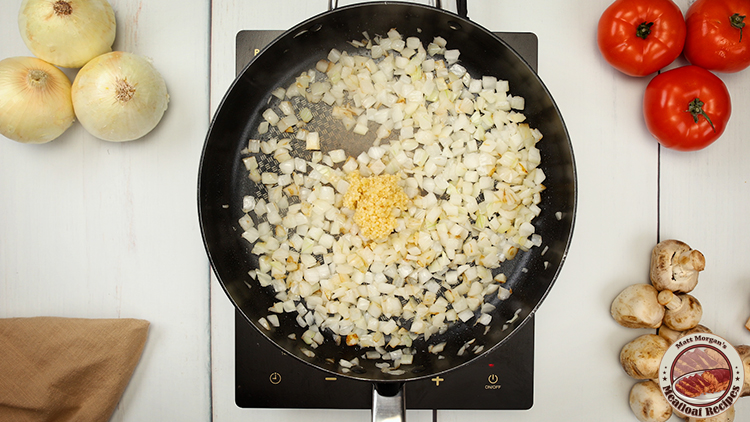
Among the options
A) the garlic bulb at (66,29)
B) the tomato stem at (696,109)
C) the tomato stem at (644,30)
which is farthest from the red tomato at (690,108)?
the garlic bulb at (66,29)

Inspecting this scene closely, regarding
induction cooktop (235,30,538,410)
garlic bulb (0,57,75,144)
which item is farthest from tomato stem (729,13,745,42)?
garlic bulb (0,57,75,144)

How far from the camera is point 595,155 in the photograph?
3.40 feet

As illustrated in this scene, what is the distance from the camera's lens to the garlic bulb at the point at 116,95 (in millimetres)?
900

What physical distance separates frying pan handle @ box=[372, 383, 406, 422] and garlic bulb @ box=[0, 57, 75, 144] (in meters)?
0.87

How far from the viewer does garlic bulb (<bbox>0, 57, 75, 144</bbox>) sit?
34.9 inches

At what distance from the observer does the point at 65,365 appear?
98 centimetres

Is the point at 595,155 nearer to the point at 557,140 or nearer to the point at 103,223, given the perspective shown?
the point at 557,140

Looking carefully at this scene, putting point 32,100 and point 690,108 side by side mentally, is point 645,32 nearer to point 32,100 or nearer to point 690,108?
point 690,108

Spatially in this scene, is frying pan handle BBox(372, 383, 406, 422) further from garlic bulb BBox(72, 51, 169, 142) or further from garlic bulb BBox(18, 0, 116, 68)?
garlic bulb BBox(18, 0, 116, 68)

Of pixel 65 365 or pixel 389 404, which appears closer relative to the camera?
pixel 389 404

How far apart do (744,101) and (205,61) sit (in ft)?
4.14

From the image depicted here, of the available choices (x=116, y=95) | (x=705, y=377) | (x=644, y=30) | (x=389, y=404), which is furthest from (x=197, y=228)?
(x=705, y=377)

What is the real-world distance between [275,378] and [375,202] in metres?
Answer: 0.46

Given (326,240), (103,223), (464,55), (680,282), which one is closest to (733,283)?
(680,282)
